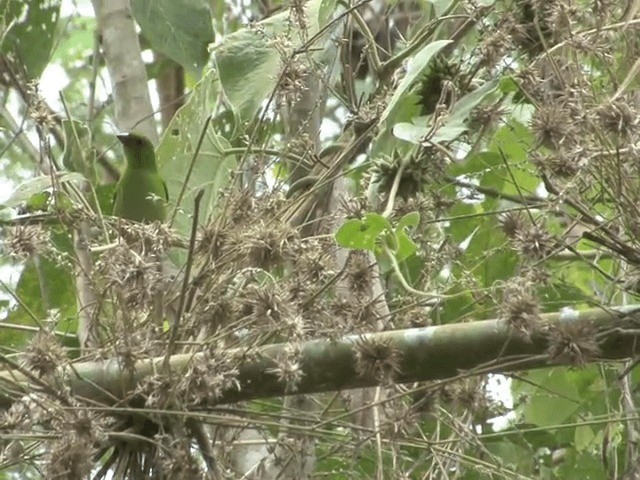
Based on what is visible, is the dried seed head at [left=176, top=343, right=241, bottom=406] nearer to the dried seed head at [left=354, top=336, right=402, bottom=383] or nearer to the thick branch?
the thick branch

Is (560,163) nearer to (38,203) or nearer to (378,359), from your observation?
(378,359)

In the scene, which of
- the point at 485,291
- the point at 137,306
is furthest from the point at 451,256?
the point at 137,306

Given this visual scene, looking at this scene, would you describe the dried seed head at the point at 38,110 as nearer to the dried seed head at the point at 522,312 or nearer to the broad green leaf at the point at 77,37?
the dried seed head at the point at 522,312

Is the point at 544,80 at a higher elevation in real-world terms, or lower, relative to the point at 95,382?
higher

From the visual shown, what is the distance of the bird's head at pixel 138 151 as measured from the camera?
1.99 meters

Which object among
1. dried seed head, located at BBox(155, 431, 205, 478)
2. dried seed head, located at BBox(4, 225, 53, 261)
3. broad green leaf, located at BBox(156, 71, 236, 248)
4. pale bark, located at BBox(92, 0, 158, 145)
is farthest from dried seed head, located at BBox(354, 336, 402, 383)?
pale bark, located at BBox(92, 0, 158, 145)

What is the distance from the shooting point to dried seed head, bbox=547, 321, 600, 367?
105cm

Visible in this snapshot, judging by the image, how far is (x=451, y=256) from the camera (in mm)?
1541

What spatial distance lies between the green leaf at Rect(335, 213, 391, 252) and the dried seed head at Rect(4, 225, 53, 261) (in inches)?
13.5

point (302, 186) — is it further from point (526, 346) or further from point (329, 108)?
point (329, 108)

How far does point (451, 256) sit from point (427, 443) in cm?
30

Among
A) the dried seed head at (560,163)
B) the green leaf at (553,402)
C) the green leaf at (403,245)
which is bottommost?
the green leaf at (553,402)

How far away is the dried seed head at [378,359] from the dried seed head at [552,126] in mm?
252

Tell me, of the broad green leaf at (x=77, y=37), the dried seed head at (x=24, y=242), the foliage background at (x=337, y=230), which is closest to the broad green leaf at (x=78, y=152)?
the foliage background at (x=337, y=230)
